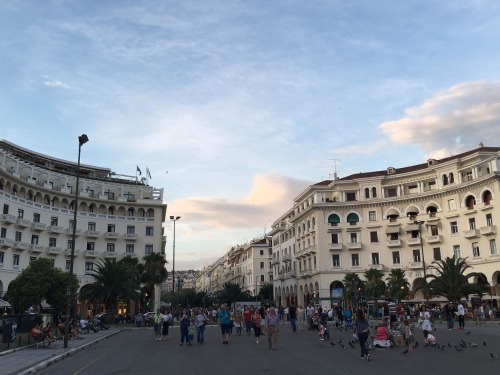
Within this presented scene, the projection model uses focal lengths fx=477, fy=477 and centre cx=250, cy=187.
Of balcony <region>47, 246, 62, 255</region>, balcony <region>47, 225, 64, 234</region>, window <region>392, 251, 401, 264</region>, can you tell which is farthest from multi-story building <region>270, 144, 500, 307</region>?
balcony <region>47, 225, 64, 234</region>

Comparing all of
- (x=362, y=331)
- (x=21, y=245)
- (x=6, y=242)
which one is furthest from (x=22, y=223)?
(x=362, y=331)

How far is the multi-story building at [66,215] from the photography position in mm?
56094

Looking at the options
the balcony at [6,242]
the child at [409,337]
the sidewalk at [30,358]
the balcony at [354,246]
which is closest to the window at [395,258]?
the balcony at [354,246]

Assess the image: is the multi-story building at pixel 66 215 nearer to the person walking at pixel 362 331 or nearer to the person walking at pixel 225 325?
the person walking at pixel 225 325

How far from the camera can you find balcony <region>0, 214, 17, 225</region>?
53031 millimetres

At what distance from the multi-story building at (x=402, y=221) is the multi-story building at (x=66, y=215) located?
24747 mm

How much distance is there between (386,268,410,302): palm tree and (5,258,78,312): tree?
39.2 m

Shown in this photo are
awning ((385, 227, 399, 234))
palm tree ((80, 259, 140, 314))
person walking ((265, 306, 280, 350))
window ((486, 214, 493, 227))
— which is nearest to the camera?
person walking ((265, 306, 280, 350))

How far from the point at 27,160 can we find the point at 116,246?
681 inches

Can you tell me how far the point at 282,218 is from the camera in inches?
3841

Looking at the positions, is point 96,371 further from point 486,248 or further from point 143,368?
point 486,248

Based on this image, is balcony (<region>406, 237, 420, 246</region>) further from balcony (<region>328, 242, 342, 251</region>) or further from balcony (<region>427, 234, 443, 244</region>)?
balcony (<region>328, 242, 342, 251</region>)

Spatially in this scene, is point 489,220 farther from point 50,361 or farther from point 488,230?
point 50,361

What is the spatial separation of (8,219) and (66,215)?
43.4ft
